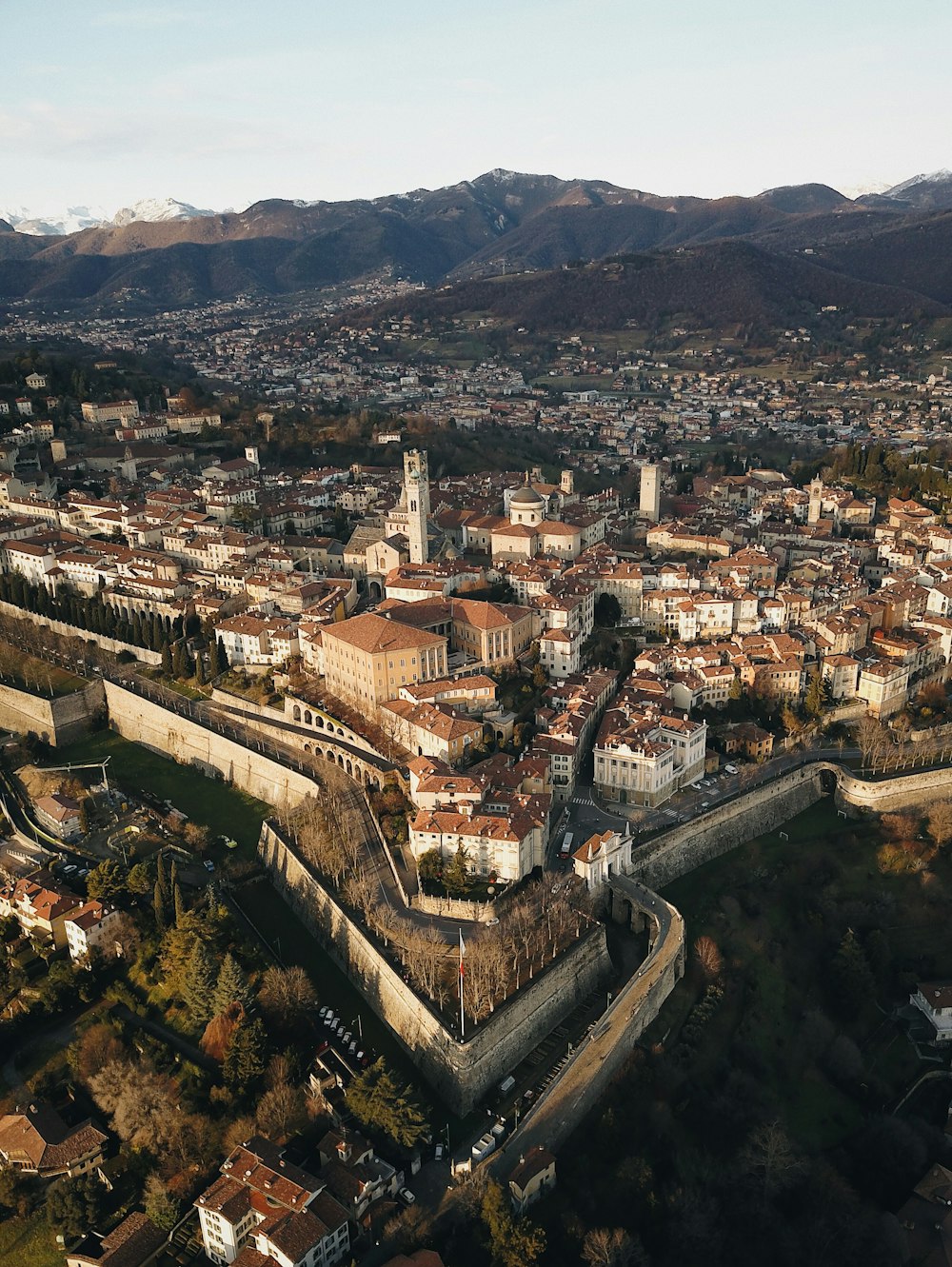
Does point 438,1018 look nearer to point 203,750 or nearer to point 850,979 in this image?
point 850,979

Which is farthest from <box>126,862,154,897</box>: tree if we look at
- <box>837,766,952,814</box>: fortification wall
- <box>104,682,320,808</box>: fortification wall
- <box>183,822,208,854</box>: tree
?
<box>837,766,952,814</box>: fortification wall

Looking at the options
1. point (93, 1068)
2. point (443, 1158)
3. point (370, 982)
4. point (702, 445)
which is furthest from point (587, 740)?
point (702, 445)

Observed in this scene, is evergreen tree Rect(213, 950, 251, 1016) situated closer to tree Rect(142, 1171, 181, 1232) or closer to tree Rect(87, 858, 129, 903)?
tree Rect(142, 1171, 181, 1232)

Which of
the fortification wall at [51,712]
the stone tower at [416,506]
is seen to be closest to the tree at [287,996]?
the fortification wall at [51,712]

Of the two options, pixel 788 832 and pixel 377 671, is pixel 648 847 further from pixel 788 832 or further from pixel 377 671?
pixel 377 671

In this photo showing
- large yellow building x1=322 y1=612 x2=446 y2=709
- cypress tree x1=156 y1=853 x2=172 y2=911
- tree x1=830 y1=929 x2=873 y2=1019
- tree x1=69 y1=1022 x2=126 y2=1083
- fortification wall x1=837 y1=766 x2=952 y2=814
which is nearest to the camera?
tree x1=69 y1=1022 x2=126 y2=1083

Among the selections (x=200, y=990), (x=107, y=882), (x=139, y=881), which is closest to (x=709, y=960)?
(x=200, y=990)
